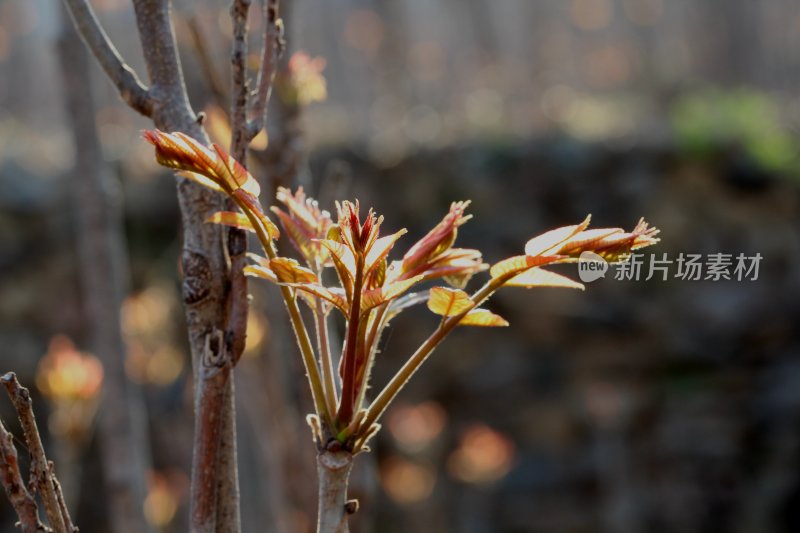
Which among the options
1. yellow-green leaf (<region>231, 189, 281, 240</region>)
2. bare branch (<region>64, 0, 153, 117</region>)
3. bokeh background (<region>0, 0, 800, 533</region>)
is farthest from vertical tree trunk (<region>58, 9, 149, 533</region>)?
bokeh background (<region>0, 0, 800, 533</region>)

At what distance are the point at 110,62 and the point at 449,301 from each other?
0.35 m

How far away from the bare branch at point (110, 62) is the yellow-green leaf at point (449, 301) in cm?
29

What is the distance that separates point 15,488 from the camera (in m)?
0.58

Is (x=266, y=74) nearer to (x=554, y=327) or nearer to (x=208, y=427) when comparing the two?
(x=208, y=427)

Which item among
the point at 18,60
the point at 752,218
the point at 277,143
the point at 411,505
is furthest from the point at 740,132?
the point at 18,60

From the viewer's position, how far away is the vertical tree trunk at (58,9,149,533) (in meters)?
1.44

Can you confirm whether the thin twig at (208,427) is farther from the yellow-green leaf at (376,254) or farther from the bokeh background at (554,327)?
the bokeh background at (554,327)

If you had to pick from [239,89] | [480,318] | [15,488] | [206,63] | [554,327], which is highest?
[554,327]

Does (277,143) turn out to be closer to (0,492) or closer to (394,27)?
(0,492)

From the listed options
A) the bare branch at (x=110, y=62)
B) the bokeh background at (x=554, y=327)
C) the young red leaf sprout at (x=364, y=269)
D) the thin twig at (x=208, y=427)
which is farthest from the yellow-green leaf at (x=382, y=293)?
the bokeh background at (x=554, y=327)

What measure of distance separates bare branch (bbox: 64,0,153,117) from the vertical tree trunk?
78 centimetres

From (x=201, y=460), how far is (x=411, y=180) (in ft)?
14.6

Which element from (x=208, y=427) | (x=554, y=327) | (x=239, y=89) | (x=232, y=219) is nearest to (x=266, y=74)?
(x=239, y=89)

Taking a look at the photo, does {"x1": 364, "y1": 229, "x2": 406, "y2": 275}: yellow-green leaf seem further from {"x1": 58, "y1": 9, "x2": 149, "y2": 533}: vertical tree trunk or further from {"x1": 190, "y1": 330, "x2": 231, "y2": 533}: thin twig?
{"x1": 58, "y1": 9, "x2": 149, "y2": 533}: vertical tree trunk
